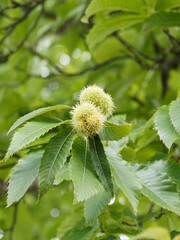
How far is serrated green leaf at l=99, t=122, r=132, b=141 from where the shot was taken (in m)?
1.17

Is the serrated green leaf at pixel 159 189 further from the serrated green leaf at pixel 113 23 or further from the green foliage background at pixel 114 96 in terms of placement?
the serrated green leaf at pixel 113 23

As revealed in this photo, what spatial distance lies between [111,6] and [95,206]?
3.58 ft

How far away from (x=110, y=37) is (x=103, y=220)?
6.17 ft

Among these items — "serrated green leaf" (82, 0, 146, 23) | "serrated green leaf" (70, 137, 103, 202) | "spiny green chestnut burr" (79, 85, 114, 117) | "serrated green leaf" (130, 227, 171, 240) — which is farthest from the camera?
"serrated green leaf" (82, 0, 146, 23)

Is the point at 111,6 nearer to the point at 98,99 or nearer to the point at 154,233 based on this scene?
the point at 98,99

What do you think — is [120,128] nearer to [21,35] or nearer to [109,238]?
[109,238]

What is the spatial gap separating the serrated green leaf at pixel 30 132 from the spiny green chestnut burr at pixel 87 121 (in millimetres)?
73

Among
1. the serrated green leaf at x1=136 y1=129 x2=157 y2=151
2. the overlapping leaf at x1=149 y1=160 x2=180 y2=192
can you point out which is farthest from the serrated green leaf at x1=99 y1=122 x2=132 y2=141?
the serrated green leaf at x1=136 y1=129 x2=157 y2=151

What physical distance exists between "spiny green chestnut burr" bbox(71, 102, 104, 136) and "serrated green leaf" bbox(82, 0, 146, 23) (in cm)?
83

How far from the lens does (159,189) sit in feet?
3.96

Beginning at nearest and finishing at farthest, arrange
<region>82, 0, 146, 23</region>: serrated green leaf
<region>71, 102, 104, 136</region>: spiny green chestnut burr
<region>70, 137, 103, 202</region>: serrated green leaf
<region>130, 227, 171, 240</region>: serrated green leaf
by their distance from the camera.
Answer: <region>130, 227, 171, 240</region>: serrated green leaf → <region>70, 137, 103, 202</region>: serrated green leaf → <region>71, 102, 104, 136</region>: spiny green chestnut burr → <region>82, 0, 146, 23</region>: serrated green leaf

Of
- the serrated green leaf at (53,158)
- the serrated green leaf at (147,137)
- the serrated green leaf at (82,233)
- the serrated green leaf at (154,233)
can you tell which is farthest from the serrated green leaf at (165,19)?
the serrated green leaf at (154,233)

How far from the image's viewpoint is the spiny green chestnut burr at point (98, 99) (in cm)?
125

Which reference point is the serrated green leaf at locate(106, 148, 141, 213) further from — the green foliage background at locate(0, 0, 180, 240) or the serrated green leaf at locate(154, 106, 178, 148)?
the serrated green leaf at locate(154, 106, 178, 148)
